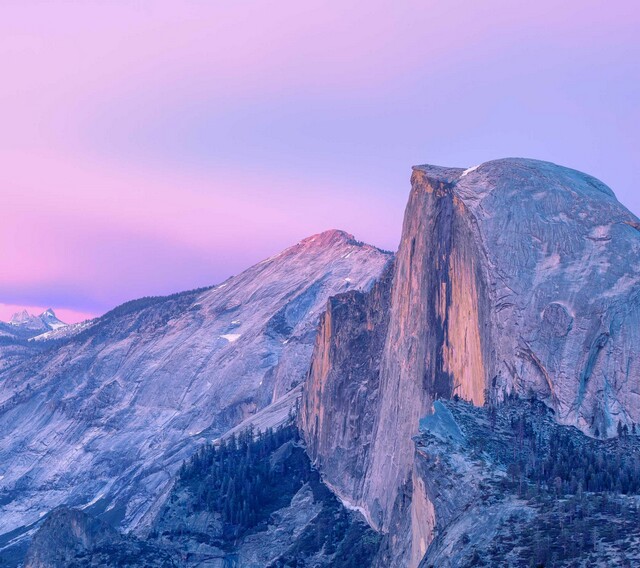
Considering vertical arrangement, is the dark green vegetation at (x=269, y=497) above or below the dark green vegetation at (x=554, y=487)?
below

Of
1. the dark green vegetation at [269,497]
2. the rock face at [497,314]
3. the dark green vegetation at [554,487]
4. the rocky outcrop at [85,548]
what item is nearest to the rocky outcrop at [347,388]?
the rock face at [497,314]

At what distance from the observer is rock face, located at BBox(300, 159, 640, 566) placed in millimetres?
101812

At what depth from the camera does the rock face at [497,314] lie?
102 metres

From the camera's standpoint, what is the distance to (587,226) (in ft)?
378

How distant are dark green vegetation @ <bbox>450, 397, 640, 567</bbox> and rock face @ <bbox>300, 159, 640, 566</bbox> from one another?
302 cm

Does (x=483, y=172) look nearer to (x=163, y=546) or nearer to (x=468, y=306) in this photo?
(x=468, y=306)

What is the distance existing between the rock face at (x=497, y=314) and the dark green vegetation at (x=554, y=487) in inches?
119

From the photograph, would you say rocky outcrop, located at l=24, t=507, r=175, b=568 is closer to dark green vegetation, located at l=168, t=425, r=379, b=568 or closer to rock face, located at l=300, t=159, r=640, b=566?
dark green vegetation, located at l=168, t=425, r=379, b=568

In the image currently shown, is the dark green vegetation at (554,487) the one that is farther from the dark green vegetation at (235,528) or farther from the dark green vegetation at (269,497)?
the dark green vegetation at (269,497)

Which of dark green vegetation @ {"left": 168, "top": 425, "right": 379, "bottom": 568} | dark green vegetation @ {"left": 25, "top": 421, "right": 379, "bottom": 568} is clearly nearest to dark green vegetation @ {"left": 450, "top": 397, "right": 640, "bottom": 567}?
dark green vegetation @ {"left": 25, "top": 421, "right": 379, "bottom": 568}

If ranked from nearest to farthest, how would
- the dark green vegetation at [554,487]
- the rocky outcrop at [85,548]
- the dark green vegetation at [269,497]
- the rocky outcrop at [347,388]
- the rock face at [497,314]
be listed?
the dark green vegetation at [554,487] < the rock face at [497,314] < the rocky outcrop at [85,548] < the dark green vegetation at [269,497] < the rocky outcrop at [347,388]

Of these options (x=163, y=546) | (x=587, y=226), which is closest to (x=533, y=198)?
(x=587, y=226)

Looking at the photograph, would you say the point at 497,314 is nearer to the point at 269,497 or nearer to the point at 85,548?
the point at 269,497

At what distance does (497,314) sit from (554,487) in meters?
29.5
